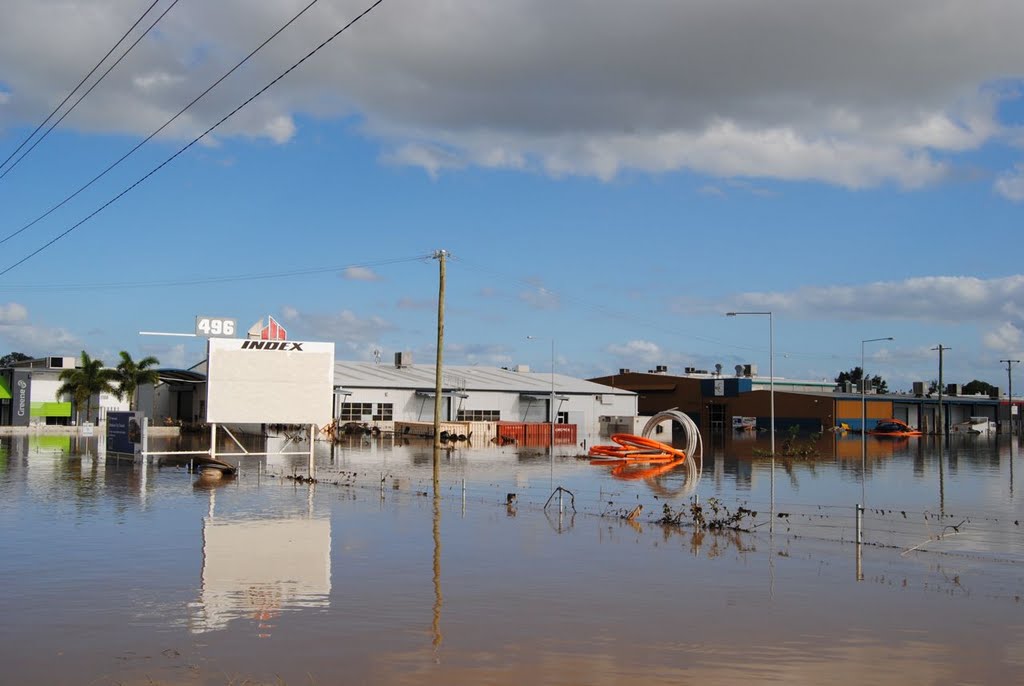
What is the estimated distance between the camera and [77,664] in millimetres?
11312

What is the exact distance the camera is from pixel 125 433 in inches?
1731

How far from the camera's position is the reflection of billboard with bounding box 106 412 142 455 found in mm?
42562

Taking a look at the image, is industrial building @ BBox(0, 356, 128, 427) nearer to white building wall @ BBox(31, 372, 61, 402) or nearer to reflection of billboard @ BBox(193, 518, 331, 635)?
white building wall @ BBox(31, 372, 61, 402)

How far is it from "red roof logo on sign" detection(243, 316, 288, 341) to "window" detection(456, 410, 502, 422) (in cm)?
4805

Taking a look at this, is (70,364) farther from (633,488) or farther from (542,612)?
(542,612)

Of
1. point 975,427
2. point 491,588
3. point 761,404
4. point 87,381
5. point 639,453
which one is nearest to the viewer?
point 491,588

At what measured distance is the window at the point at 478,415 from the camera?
87.4 m

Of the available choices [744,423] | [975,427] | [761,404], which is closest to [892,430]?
[761,404]

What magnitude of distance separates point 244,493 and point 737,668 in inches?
876

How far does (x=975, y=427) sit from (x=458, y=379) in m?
72.4

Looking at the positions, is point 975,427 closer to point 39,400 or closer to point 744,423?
point 744,423

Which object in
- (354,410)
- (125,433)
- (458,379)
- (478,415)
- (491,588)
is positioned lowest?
(491,588)

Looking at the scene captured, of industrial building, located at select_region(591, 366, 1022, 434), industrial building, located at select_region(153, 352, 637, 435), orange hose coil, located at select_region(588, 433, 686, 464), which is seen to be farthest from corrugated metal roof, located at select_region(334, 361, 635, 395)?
orange hose coil, located at select_region(588, 433, 686, 464)

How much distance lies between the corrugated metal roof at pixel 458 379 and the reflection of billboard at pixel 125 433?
3268 cm
